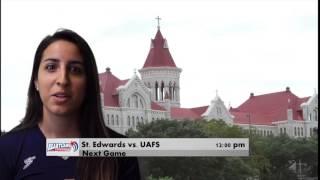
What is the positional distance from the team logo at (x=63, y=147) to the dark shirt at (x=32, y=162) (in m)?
0.01

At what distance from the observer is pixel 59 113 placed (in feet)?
2.88

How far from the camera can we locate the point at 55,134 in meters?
0.90

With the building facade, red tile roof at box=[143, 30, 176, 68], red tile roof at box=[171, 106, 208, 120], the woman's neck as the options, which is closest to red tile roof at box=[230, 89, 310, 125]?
the building facade

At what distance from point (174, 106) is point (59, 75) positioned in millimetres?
1070

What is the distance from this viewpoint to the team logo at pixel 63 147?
86 centimetres

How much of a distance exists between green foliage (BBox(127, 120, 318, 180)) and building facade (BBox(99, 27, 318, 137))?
2.0 inches

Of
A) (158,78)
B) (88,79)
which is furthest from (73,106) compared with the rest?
(158,78)

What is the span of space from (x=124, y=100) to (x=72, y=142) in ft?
4.55

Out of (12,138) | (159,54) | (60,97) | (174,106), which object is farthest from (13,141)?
(174,106)

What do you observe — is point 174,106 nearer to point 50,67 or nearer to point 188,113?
point 188,113

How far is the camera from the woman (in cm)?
85

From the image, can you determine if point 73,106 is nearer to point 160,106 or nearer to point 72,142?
point 72,142

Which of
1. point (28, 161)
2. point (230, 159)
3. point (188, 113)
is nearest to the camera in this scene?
point (28, 161)

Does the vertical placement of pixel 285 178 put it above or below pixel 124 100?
below
